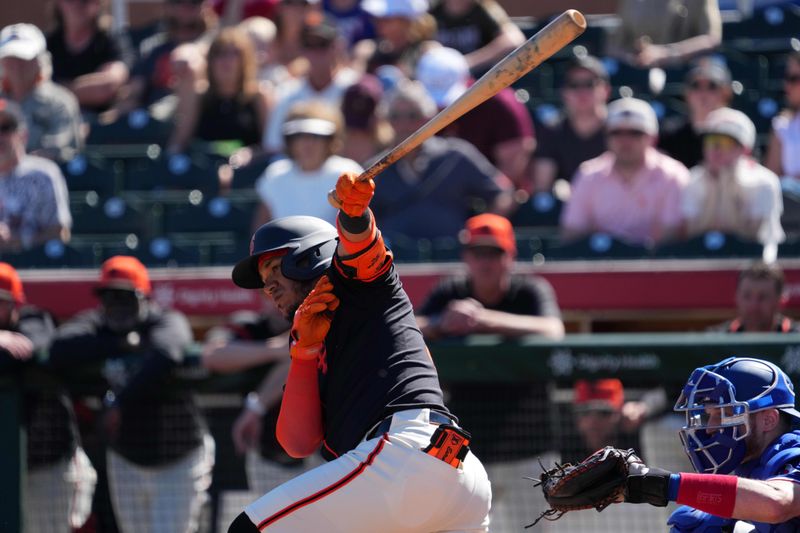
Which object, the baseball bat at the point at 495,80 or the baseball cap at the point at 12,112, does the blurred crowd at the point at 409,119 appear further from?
the baseball bat at the point at 495,80

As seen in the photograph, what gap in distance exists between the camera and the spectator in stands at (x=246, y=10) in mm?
10016

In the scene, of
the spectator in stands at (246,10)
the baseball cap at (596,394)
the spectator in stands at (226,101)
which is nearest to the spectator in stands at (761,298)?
the baseball cap at (596,394)

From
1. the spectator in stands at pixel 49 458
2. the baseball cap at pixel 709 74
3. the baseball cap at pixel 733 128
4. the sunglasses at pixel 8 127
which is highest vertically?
the baseball cap at pixel 709 74

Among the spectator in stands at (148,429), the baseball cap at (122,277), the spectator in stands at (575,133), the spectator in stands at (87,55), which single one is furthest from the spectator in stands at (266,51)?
the spectator in stands at (148,429)

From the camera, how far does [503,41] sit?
29.8 feet

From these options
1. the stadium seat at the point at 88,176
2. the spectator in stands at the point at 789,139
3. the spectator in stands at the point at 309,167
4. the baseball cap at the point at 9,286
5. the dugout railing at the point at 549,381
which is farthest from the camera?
the stadium seat at the point at 88,176

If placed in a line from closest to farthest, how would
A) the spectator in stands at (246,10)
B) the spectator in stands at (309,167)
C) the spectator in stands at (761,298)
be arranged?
the spectator in stands at (761,298) < the spectator in stands at (309,167) < the spectator in stands at (246,10)

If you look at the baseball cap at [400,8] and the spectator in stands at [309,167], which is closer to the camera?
the spectator in stands at [309,167]

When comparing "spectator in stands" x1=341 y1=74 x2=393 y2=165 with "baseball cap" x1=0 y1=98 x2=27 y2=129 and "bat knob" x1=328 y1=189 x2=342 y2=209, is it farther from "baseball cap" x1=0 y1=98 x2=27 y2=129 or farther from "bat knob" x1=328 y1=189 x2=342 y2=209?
"bat knob" x1=328 y1=189 x2=342 y2=209

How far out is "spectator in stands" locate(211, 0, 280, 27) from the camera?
10.0m

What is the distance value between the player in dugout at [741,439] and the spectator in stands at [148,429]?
100 inches

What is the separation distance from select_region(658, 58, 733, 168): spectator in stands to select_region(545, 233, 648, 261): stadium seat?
1.06 m

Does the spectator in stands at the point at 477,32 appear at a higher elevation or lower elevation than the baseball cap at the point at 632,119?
higher

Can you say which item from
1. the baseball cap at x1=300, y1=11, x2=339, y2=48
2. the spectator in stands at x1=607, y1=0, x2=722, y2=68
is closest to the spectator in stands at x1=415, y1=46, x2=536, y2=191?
the baseball cap at x1=300, y1=11, x2=339, y2=48
